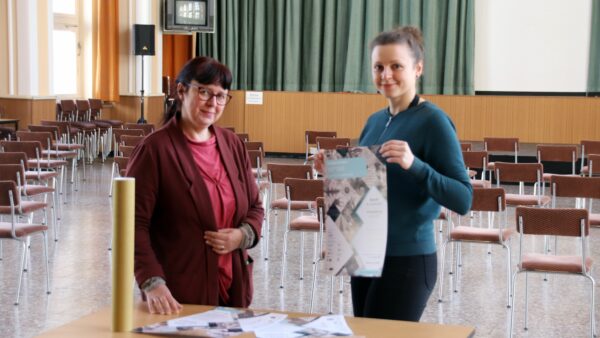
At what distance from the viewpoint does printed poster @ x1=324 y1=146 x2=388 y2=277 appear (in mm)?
2871

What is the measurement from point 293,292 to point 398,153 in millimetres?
4349

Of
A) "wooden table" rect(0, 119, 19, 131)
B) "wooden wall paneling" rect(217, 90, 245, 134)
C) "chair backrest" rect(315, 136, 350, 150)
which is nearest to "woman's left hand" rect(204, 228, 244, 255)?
"chair backrest" rect(315, 136, 350, 150)

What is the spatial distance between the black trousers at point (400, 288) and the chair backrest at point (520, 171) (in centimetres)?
586

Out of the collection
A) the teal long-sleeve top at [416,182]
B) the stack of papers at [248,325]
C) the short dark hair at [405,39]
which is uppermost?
the short dark hair at [405,39]

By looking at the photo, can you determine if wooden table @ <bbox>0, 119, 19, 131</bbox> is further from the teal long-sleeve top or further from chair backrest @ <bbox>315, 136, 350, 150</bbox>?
the teal long-sleeve top

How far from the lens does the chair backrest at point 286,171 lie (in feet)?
27.2

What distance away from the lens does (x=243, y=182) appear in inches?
125

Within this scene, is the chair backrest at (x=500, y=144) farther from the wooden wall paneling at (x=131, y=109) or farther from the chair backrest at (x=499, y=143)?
the wooden wall paneling at (x=131, y=109)

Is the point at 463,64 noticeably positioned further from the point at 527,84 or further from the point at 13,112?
the point at 13,112

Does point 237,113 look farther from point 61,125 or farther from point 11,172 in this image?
point 11,172

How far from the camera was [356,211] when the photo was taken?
2.88 meters

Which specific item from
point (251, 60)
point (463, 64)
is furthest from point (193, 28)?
point (463, 64)

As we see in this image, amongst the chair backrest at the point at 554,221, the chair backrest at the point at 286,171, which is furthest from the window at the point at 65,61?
the chair backrest at the point at 554,221

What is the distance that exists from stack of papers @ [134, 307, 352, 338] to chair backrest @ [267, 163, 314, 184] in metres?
5.41
